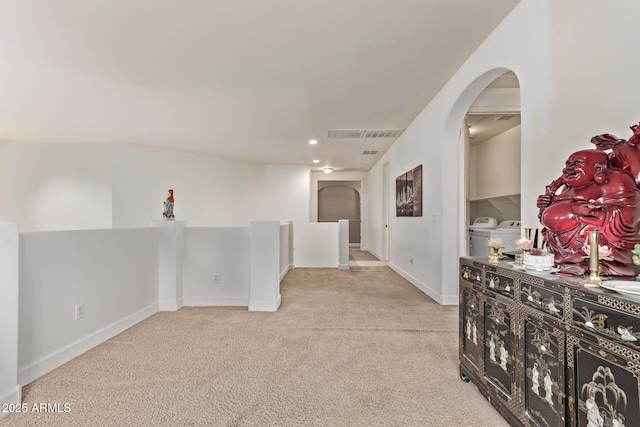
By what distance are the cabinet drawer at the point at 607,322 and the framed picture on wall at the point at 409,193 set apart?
130 inches

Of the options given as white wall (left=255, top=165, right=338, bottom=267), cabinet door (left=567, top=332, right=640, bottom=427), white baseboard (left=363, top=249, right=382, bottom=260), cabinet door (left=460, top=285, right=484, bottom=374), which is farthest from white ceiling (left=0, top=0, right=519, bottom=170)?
white baseboard (left=363, top=249, right=382, bottom=260)

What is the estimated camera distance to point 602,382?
39.7 inches

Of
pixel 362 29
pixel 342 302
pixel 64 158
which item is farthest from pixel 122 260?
pixel 64 158

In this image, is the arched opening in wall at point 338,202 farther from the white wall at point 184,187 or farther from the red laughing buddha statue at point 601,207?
the red laughing buddha statue at point 601,207

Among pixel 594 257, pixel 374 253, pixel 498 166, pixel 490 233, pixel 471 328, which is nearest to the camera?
pixel 594 257

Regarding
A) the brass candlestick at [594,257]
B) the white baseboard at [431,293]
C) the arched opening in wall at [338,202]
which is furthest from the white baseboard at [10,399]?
the arched opening in wall at [338,202]

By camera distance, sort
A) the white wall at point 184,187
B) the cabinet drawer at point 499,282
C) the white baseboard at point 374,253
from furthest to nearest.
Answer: the white baseboard at point 374,253 → the white wall at point 184,187 → the cabinet drawer at point 499,282

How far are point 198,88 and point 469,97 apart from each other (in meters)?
3.00

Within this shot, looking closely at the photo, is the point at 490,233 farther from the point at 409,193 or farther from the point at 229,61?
the point at 229,61

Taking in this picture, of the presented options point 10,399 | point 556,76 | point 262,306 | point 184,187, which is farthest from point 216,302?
point 184,187

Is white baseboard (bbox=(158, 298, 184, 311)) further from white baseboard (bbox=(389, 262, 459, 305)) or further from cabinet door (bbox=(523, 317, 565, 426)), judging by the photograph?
cabinet door (bbox=(523, 317, 565, 426))

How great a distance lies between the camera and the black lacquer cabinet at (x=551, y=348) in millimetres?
951

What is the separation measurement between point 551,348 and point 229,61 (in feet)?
10.3

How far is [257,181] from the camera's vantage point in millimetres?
7988
